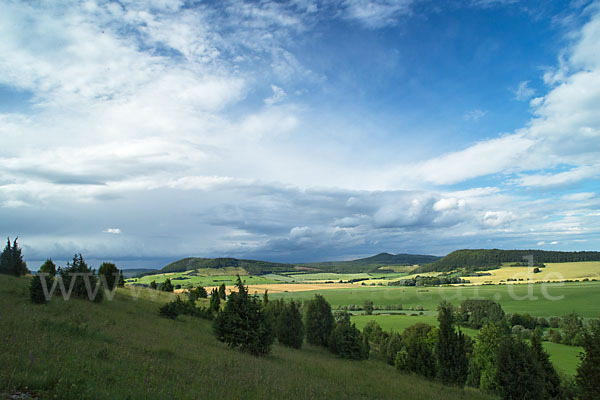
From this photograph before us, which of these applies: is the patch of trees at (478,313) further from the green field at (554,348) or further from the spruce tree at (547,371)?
the spruce tree at (547,371)

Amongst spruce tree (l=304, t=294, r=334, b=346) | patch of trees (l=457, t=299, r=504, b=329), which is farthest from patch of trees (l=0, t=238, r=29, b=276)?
patch of trees (l=457, t=299, r=504, b=329)

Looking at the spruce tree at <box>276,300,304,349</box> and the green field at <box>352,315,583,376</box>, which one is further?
the green field at <box>352,315,583,376</box>

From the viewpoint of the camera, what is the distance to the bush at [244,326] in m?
21.7

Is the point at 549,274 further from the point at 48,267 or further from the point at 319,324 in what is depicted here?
the point at 48,267

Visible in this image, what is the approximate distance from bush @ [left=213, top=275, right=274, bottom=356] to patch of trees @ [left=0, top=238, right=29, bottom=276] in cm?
4279

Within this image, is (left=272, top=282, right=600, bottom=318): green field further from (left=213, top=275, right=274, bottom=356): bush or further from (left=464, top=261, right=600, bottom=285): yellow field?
(left=213, top=275, right=274, bottom=356): bush

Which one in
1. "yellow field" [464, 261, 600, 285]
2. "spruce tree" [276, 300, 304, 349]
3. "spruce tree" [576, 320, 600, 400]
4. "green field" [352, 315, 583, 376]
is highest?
"spruce tree" [576, 320, 600, 400]

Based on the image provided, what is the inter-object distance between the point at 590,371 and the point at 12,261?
64898mm

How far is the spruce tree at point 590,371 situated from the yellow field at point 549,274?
143 m

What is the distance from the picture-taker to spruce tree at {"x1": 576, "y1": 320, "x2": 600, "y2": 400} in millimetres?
15477

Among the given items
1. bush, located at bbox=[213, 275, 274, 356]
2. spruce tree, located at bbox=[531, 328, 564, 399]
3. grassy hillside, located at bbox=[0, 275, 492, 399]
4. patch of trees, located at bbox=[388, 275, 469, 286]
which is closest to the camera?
grassy hillside, located at bbox=[0, 275, 492, 399]

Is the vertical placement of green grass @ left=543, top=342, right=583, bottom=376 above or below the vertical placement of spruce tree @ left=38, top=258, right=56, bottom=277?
below

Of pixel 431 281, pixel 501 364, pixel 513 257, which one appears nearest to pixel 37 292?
pixel 501 364

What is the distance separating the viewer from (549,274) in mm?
145125
